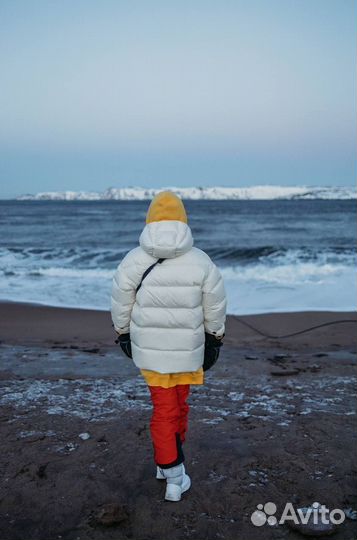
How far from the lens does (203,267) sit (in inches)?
111

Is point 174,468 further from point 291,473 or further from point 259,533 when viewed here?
point 291,473

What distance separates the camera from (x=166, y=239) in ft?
9.05

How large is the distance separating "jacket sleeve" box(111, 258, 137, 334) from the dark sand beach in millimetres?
1058

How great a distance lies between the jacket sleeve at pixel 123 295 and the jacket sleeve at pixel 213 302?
0.44 meters

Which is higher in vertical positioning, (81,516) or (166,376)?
(166,376)

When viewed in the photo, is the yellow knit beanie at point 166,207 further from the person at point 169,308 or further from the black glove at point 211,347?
the black glove at point 211,347

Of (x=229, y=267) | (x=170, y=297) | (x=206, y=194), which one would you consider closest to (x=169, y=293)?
(x=170, y=297)

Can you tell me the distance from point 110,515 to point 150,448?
897mm

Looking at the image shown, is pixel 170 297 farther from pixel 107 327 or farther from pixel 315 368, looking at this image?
pixel 107 327

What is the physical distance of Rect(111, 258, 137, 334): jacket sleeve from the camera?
113 inches

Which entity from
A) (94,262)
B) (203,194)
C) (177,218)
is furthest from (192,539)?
(203,194)

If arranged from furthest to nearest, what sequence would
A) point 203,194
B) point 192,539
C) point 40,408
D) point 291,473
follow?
point 203,194 → point 40,408 → point 291,473 → point 192,539

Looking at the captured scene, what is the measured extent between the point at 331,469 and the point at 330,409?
3.90 ft

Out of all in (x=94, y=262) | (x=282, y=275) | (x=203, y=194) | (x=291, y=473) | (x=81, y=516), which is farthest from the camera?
(x=203, y=194)
